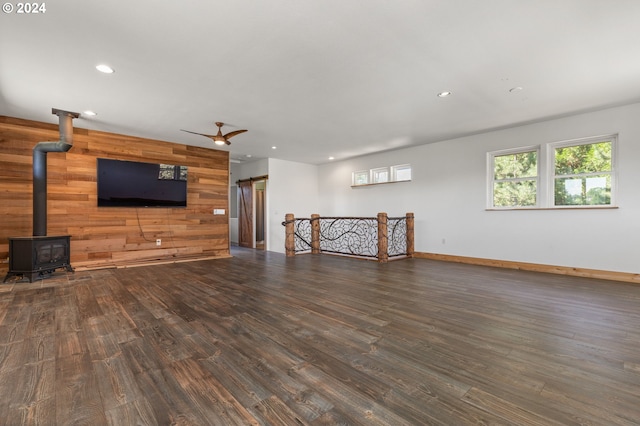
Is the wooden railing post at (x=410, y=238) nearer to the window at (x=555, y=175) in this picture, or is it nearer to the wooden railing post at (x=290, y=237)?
the window at (x=555, y=175)

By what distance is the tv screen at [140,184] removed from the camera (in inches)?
223

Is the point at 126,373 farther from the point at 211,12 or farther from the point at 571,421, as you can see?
the point at 211,12

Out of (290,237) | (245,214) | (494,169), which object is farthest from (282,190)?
(494,169)

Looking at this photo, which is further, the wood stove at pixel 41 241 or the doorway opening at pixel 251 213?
the doorway opening at pixel 251 213

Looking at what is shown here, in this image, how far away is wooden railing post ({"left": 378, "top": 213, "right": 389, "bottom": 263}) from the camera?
20.3 ft

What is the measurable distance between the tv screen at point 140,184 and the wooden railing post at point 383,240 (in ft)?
15.0

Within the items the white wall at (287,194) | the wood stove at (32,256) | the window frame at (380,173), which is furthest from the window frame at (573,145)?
the wood stove at (32,256)

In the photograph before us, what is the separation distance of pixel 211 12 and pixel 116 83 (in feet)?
6.99

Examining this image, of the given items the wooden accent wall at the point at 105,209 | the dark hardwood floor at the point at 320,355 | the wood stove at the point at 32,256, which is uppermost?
the wooden accent wall at the point at 105,209

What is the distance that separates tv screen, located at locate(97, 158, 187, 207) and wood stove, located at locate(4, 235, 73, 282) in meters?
1.21

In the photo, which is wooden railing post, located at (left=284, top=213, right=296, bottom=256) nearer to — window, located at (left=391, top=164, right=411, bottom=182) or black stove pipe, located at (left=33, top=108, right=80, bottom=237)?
window, located at (left=391, top=164, right=411, bottom=182)

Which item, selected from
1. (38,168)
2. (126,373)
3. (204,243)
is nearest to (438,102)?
(126,373)

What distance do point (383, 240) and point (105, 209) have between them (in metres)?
5.86

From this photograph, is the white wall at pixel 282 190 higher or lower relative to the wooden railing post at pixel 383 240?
higher
